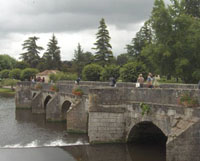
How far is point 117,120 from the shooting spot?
52.5ft

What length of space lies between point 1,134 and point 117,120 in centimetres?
1046

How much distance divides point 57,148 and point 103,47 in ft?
113

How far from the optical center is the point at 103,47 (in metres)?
49.8

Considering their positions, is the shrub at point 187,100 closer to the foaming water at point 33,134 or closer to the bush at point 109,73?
the foaming water at point 33,134

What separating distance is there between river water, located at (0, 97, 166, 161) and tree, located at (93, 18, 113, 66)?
Answer: 86.7 ft

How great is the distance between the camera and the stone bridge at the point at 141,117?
36.3ft

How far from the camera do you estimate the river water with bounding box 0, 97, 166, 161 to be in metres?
14.8

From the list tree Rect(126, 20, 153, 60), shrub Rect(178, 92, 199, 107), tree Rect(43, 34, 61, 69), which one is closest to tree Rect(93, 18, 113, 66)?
tree Rect(126, 20, 153, 60)

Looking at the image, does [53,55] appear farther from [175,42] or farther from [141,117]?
[141,117]

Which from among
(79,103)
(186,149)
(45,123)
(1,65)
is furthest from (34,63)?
(186,149)

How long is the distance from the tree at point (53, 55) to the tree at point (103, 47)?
982 inches

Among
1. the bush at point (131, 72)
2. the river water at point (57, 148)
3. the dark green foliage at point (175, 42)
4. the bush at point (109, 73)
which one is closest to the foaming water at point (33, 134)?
the river water at point (57, 148)

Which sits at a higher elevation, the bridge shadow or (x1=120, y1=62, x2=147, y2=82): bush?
(x1=120, y1=62, x2=147, y2=82): bush

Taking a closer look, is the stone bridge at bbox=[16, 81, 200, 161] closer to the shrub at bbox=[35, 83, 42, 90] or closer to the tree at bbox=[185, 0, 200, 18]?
the shrub at bbox=[35, 83, 42, 90]
